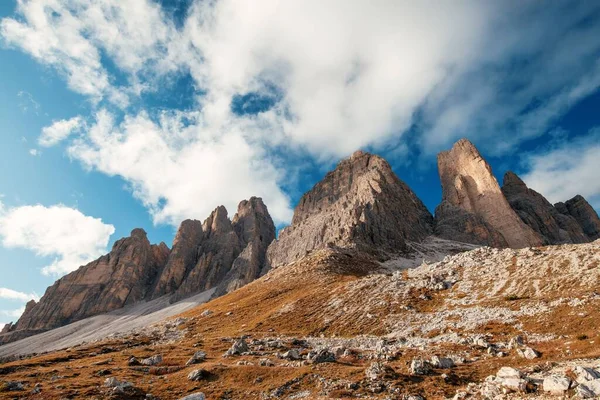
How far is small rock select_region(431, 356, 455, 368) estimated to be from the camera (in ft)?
88.9

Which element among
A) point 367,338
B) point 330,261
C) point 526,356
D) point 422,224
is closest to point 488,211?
point 422,224

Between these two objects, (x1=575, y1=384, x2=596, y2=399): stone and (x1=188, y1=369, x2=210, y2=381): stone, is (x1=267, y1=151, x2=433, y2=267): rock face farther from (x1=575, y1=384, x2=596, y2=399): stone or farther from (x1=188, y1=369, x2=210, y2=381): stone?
(x1=575, y1=384, x2=596, y2=399): stone

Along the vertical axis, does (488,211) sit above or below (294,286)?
above

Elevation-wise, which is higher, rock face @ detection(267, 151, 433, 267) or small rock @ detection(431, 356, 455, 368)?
rock face @ detection(267, 151, 433, 267)

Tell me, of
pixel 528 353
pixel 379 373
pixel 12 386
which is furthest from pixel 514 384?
pixel 12 386

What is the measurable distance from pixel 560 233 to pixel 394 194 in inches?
3836

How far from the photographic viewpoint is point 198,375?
31406mm

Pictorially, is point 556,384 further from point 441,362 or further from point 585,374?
point 441,362

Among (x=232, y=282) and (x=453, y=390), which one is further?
(x=232, y=282)

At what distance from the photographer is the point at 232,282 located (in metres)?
173

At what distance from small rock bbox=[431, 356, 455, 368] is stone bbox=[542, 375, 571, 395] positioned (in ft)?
30.7

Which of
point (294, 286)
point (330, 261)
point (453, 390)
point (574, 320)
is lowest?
point (453, 390)

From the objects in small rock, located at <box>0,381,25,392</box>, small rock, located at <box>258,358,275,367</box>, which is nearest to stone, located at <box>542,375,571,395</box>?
small rock, located at <box>258,358,275,367</box>

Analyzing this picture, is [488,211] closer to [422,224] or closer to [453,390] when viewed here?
Result: [422,224]
